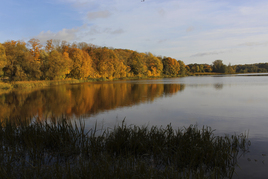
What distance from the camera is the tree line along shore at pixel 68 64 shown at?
99.4 ft

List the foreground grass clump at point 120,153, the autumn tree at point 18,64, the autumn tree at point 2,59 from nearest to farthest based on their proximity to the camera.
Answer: the foreground grass clump at point 120,153 < the autumn tree at point 2,59 < the autumn tree at point 18,64

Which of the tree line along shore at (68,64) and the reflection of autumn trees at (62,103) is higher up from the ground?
the tree line along shore at (68,64)

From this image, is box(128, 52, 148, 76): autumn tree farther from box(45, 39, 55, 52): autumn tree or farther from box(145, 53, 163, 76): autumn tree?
box(45, 39, 55, 52): autumn tree

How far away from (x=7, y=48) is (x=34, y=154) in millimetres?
32577

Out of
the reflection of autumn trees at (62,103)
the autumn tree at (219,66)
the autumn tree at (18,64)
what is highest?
the autumn tree at (219,66)

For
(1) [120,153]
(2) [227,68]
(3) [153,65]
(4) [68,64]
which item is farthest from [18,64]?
(2) [227,68]

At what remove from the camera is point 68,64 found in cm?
4016

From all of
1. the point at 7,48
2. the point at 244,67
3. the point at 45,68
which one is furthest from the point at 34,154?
the point at 244,67

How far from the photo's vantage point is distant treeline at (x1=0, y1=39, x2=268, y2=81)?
3028 cm

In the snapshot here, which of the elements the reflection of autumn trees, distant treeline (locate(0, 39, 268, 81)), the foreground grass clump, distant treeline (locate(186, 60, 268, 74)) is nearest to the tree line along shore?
distant treeline (locate(0, 39, 268, 81))

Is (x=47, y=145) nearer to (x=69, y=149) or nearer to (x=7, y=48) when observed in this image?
(x=69, y=149)

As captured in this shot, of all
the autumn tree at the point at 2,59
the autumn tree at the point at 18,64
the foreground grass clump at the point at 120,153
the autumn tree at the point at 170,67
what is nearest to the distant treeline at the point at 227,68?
the autumn tree at the point at 170,67

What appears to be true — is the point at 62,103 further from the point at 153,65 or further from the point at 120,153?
the point at 153,65

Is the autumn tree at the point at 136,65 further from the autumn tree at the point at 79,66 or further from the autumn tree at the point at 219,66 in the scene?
the autumn tree at the point at 219,66
